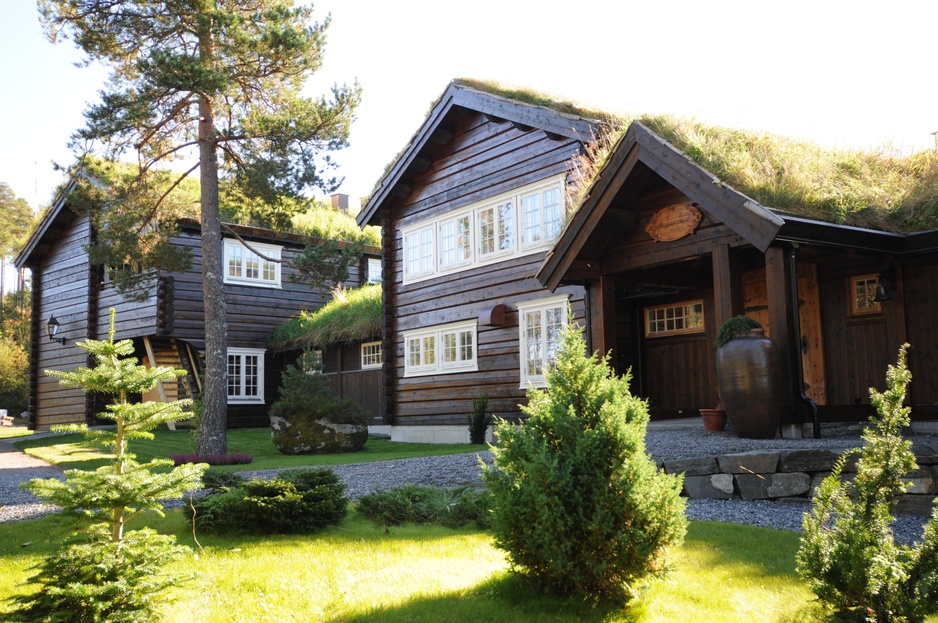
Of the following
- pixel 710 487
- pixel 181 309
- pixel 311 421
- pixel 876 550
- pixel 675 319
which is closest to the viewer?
pixel 876 550

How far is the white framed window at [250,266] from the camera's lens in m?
26.7

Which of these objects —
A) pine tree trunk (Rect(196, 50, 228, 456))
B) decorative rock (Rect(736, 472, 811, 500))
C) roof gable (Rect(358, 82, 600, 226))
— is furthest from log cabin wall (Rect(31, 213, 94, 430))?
decorative rock (Rect(736, 472, 811, 500))

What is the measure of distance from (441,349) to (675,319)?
574cm

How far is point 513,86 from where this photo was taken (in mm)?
17516

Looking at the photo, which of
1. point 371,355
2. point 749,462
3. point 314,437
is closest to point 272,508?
point 749,462

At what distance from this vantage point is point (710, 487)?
786cm

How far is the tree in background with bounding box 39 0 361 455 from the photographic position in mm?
15312

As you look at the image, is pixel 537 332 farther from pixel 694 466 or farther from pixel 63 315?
pixel 63 315

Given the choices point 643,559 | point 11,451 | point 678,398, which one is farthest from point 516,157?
point 11,451

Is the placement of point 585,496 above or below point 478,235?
below

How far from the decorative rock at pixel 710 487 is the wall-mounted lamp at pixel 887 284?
16.0 feet

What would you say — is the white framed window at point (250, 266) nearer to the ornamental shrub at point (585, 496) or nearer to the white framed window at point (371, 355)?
the white framed window at point (371, 355)

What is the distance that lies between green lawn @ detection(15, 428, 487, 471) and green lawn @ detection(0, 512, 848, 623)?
18.8 feet

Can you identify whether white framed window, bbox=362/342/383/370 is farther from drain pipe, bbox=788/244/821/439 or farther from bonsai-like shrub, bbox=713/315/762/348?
drain pipe, bbox=788/244/821/439
